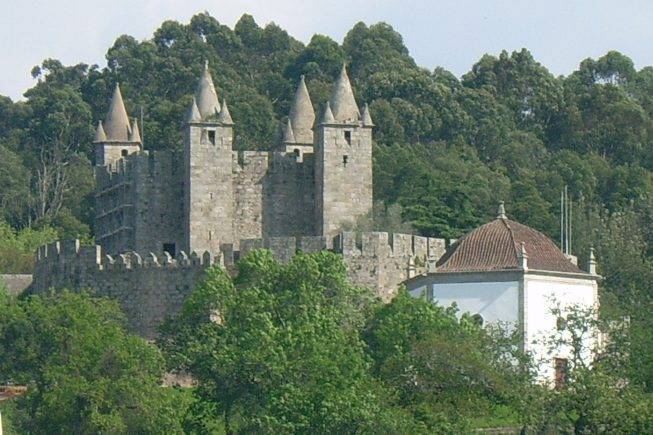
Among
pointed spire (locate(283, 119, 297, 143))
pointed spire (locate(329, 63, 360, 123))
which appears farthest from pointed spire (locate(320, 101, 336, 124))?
pointed spire (locate(283, 119, 297, 143))

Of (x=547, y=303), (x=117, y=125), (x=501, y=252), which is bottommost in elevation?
(x=547, y=303)

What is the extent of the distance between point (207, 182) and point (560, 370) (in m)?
18.9

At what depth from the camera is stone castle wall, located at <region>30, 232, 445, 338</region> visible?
80875 millimetres

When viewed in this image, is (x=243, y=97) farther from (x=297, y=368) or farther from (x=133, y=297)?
(x=297, y=368)

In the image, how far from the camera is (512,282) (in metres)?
74.1

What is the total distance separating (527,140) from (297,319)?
46211 millimetres

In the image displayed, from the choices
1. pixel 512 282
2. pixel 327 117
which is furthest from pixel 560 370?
pixel 327 117

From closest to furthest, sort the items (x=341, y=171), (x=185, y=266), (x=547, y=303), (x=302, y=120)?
(x=547, y=303) → (x=185, y=266) → (x=341, y=171) → (x=302, y=120)

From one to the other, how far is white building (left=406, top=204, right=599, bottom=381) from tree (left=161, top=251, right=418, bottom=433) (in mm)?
2430

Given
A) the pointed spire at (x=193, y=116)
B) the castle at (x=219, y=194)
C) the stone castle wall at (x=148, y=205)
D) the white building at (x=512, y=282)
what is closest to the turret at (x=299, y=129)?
the castle at (x=219, y=194)

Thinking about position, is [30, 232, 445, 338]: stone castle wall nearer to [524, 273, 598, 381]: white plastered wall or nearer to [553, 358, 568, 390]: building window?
[524, 273, 598, 381]: white plastered wall

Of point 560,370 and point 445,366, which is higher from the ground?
point 445,366

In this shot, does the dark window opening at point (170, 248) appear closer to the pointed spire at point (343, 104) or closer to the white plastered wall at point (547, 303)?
the pointed spire at point (343, 104)

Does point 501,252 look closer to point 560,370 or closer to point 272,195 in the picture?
point 560,370
